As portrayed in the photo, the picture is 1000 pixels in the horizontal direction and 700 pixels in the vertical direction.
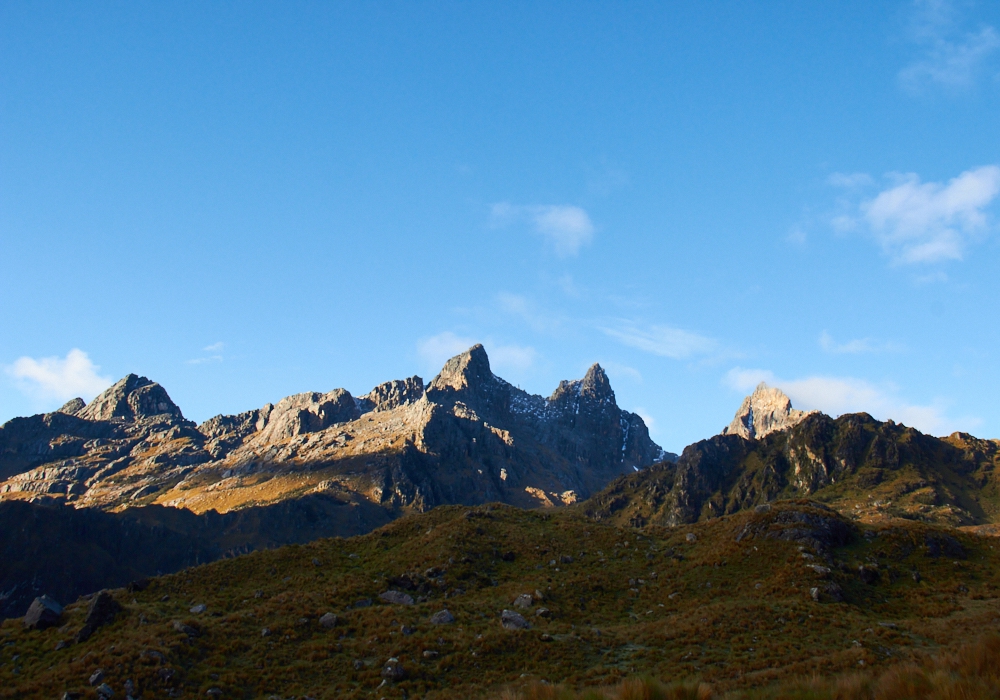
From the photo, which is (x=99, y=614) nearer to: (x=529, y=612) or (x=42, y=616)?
(x=42, y=616)

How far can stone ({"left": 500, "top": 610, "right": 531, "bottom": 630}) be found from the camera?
40656 millimetres

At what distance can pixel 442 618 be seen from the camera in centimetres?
4225

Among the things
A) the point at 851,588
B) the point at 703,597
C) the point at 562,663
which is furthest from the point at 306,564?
the point at 851,588

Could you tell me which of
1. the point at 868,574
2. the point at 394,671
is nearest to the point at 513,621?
the point at 394,671

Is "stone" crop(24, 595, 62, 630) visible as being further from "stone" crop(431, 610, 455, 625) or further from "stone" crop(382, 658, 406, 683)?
"stone" crop(431, 610, 455, 625)

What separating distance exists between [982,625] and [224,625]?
1774 inches

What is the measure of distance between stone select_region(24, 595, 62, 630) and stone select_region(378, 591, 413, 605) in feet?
68.8

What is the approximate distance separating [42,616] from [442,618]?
25.5 metres

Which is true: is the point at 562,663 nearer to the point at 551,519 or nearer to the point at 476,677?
the point at 476,677

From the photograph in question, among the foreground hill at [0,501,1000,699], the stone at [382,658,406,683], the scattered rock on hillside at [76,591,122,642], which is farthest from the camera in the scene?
the scattered rock on hillside at [76,591,122,642]

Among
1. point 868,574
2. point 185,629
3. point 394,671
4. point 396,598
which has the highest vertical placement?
point 868,574

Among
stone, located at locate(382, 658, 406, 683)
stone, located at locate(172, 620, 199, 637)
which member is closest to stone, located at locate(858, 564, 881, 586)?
stone, located at locate(382, 658, 406, 683)

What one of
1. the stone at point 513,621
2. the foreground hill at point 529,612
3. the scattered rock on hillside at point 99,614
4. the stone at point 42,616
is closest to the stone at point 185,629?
the foreground hill at point 529,612

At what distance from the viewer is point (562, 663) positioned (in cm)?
3522
